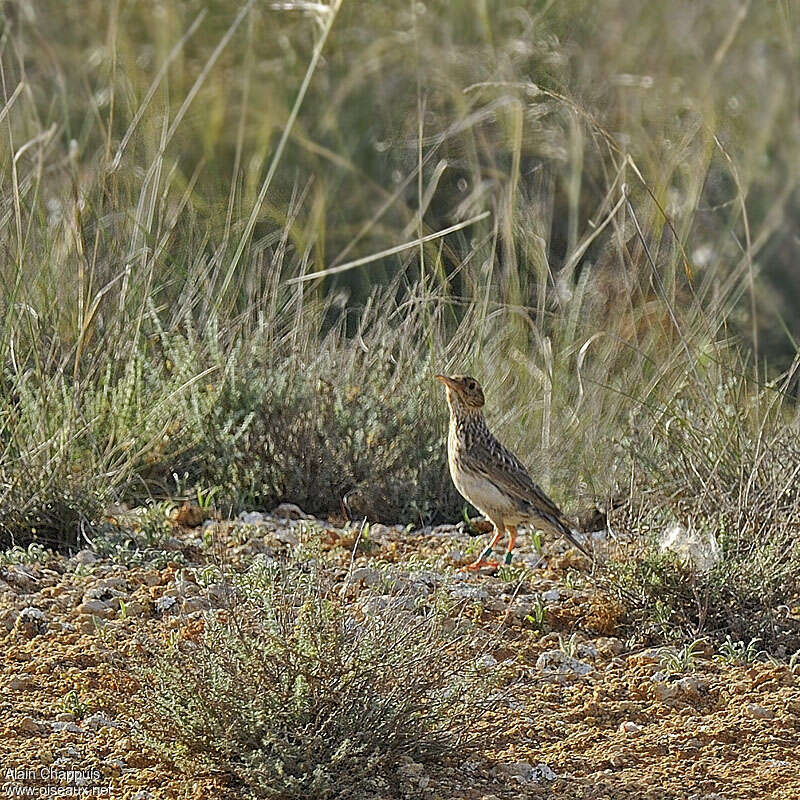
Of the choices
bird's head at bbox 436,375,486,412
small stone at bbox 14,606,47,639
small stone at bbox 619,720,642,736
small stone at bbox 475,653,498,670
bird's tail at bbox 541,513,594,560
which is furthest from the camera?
bird's head at bbox 436,375,486,412

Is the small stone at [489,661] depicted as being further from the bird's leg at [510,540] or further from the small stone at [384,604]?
the bird's leg at [510,540]

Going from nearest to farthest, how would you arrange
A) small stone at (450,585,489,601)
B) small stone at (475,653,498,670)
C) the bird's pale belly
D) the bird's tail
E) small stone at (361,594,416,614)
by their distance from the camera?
small stone at (361,594,416,614) → small stone at (475,653,498,670) → small stone at (450,585,489,601) → the bird's tail → the bird's pale belly

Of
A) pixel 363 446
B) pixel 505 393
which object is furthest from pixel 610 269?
pixel 363 446

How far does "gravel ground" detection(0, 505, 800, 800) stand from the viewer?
258 centimetres

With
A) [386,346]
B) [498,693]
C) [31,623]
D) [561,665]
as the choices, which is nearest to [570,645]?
[561,665]

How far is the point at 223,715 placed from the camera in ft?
8.27

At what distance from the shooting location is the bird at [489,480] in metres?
3.78

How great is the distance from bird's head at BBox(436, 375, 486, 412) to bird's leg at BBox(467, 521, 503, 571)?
0.35 meters

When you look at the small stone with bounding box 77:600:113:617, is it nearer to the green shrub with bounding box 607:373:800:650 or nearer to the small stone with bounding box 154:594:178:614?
the small stone with bounding box 154:594:178:614

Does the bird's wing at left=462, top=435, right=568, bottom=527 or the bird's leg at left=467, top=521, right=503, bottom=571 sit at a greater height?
the bird's wing at left=462, top=435, right=568, bottom=527

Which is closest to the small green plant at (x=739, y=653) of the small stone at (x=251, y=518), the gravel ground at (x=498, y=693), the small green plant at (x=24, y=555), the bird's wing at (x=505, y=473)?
the gravel ground at (x=498, y=693)

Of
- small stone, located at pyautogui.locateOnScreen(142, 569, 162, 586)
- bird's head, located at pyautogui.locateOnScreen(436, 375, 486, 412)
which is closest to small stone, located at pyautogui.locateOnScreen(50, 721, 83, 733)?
small stone, located at pyautogui.locateOnScreen(142, 569, 162, 586)

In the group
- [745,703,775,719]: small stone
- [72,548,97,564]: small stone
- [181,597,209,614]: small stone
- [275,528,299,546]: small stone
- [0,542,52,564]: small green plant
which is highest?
[745,703,775,719]: small stone

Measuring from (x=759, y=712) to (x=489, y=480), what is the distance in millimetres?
1167
